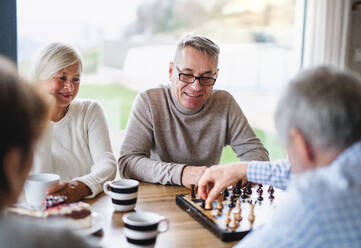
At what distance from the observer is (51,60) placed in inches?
77.0

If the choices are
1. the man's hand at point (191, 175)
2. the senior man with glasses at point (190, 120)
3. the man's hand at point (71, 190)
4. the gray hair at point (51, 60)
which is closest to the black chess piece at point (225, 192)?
the man's hand at point (191, 175)

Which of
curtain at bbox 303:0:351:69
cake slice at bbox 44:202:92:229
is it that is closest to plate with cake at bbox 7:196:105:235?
cake slice at bbox 44:202:92:229

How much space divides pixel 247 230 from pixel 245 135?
0.98 m

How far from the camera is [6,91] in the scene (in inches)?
29.0

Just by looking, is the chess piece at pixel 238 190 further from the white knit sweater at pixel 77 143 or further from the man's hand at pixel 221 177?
the white knit sweater at pixel 77 143

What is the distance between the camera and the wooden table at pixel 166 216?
1.26 meters

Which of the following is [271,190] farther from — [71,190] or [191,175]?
[71,190]

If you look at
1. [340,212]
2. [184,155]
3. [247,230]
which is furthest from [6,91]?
[184,155]

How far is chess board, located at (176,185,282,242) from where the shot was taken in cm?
131

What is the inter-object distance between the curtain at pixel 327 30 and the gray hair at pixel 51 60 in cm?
267

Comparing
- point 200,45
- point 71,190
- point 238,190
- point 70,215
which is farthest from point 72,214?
point 200,45

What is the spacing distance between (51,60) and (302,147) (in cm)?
134

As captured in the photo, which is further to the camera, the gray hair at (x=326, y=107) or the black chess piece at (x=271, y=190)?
the black chess piece at (x=271, y=190)

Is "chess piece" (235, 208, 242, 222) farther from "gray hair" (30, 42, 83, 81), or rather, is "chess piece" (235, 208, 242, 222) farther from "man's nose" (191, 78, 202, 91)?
"gray hair" (30, 42, 83, 81)
